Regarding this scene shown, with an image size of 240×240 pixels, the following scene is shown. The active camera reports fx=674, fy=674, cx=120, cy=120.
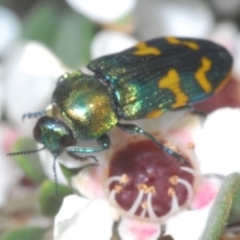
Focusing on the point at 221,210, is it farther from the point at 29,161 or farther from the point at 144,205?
the point at 29,161

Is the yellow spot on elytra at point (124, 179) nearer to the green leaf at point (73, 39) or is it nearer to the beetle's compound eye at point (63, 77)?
the beetle's compound eye at point (63, 77)

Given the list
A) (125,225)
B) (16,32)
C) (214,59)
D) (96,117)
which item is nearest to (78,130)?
(96,117)

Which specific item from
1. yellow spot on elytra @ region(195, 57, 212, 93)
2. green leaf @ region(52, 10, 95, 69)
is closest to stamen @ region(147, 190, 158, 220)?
yellow spot on elytra @ region(195, 57, 212, 93)

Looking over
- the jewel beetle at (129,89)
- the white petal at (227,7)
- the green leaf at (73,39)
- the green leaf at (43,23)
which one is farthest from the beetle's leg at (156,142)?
the white petal at (227,7)

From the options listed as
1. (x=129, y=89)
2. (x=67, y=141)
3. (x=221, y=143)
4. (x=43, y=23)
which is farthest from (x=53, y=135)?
(x=43, y=23)

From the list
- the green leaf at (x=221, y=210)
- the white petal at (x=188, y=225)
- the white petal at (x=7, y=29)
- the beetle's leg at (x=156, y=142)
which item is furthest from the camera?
the white petal at (x=7, y=29)

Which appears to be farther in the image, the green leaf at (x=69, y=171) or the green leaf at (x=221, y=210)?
the green leaf at (x=69, y=171)
